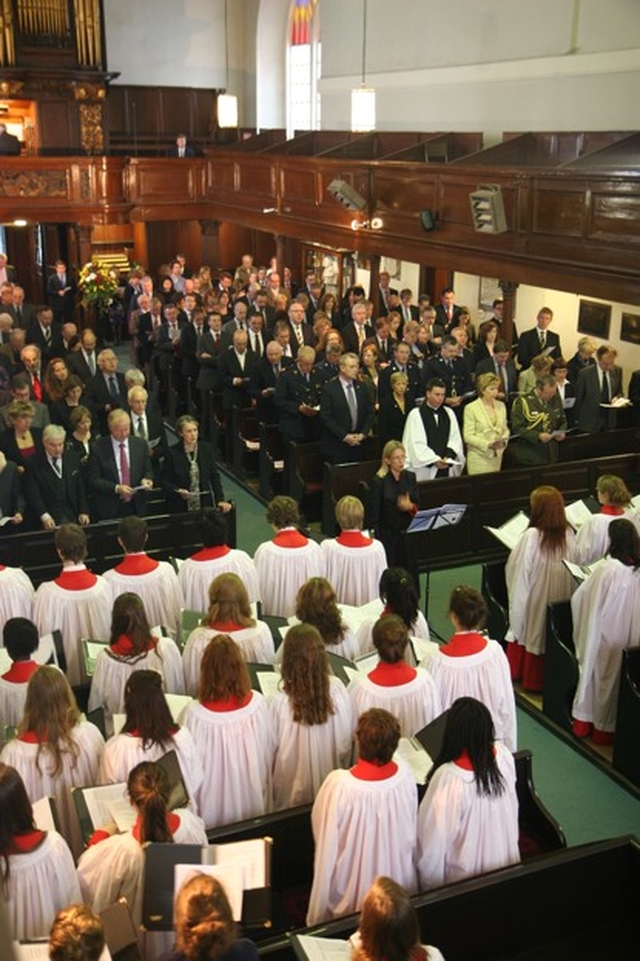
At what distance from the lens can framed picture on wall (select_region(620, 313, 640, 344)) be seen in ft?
45.1

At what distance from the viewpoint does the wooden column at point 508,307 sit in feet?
43.2

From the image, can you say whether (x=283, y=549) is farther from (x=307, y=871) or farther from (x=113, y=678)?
(x=307, y=871)

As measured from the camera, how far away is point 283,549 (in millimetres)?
7301

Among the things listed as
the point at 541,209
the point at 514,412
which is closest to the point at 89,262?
the point at 541,209

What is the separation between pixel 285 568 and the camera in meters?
7.34

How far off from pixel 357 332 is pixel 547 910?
33.7ft

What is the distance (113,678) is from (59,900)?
1.75 m

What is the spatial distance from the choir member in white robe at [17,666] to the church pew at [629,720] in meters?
3.71

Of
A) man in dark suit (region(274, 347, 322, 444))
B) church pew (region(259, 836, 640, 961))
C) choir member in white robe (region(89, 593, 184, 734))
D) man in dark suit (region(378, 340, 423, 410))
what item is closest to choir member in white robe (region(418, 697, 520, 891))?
church pew (region(259, 836, 640, 961))

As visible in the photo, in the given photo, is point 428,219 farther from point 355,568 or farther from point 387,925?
point 387,925

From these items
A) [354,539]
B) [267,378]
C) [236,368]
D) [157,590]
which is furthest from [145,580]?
[236,368]

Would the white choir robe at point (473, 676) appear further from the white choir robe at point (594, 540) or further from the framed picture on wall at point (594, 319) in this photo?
the framed picture on wall at point (594, 319)

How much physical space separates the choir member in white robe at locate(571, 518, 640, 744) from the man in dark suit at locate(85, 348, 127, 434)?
6.32 meters

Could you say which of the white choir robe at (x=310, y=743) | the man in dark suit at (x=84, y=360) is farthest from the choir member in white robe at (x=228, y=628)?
the man in dark suit at (x=84, y=360)
